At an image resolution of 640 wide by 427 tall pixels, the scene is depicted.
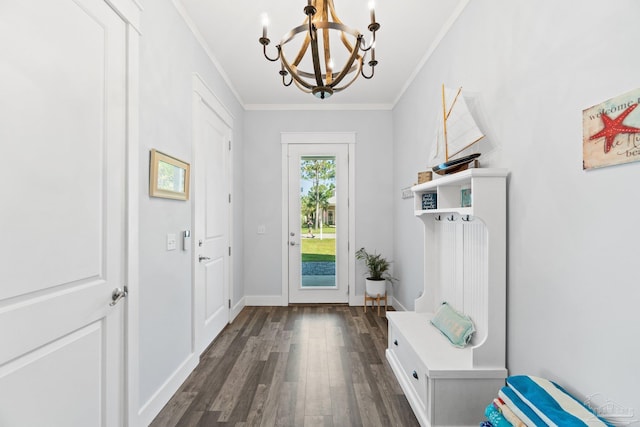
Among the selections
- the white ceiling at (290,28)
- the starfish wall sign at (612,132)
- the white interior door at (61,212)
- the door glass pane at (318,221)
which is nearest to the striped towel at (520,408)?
the starfish wall sign at (612,132)

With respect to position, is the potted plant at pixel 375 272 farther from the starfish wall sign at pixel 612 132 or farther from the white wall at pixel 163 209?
the starfish wall sign at pixel 612 132

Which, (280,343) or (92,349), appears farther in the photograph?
(280,343)

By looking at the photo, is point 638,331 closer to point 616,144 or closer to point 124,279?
point 616,144

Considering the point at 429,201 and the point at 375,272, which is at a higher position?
the point at 429,201

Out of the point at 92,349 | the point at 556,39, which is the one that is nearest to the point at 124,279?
the point at 92,349

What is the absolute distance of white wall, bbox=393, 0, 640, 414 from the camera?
1.04 metres

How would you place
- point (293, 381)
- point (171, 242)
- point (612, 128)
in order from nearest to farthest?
1. point (612, 128)
2. point (171, 242)
3. point (293, 381)

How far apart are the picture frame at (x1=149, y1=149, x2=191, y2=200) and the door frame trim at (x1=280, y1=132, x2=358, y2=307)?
6.07ft

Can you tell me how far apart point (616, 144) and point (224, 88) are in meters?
3.22

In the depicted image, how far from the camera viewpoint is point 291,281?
416cm

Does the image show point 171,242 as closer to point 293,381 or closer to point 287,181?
point 293,381

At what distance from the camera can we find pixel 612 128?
1064mm

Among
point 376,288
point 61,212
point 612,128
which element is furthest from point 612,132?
point 376,288

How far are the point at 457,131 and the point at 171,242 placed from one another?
6.76 ft
